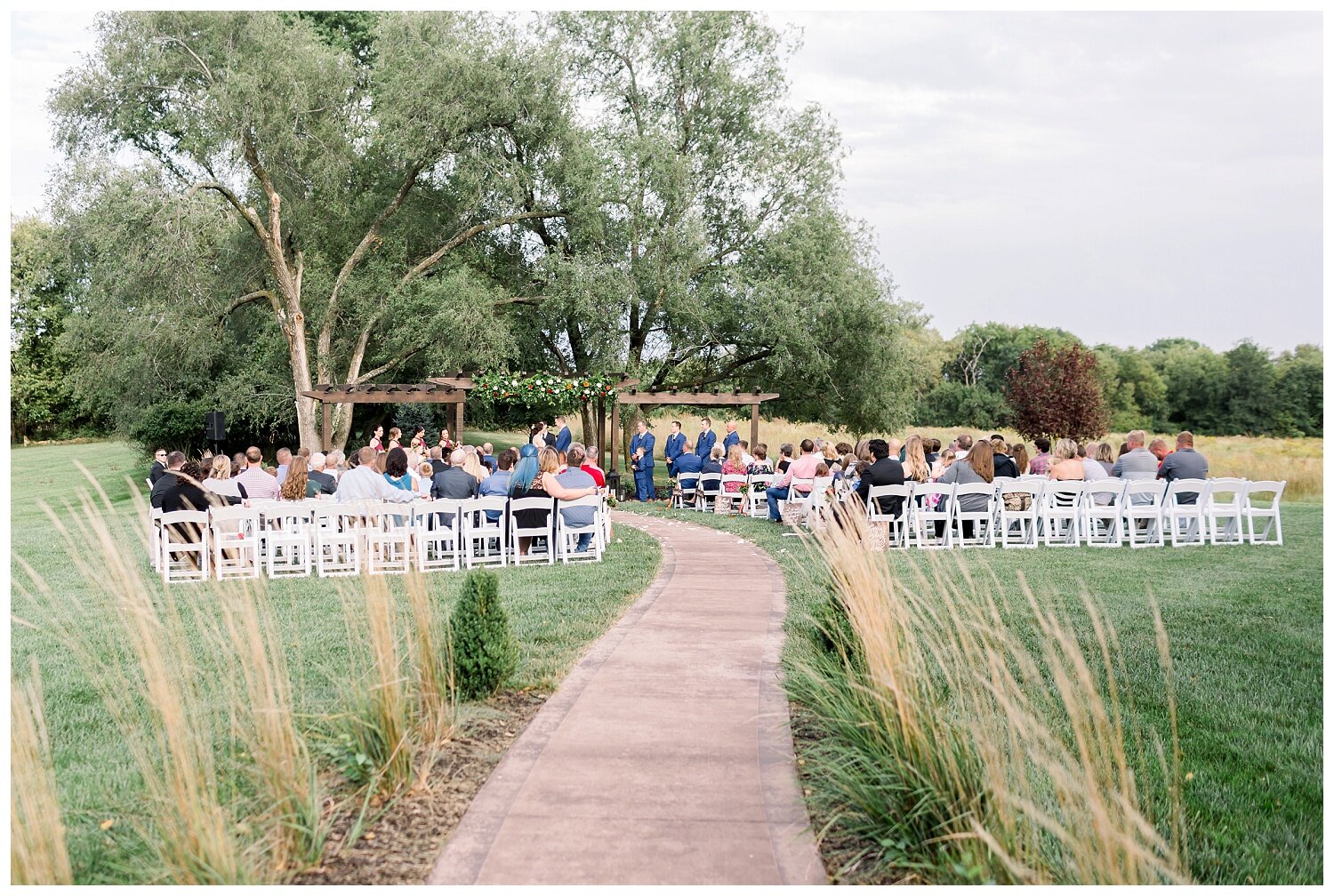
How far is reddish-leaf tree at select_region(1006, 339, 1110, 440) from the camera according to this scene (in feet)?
104

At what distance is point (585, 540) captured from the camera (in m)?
12.3

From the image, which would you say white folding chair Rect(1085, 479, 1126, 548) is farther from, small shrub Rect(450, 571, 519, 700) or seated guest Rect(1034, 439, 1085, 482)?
small shrub Rect(450, 571, 519, 700)

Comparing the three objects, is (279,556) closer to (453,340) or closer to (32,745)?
(32,745)

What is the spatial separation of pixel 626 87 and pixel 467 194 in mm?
4828

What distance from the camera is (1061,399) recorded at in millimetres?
31625

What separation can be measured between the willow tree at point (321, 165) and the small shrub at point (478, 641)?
56.8 feet

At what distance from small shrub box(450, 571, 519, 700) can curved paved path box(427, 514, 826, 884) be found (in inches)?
15.6

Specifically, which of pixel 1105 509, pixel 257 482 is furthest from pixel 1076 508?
pixel 257 482

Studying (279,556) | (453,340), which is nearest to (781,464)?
(279,556)

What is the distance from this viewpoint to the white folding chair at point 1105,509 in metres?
12.4

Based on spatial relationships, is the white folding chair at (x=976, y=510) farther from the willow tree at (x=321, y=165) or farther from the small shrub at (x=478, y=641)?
the willow tree at (x=321, y=165)

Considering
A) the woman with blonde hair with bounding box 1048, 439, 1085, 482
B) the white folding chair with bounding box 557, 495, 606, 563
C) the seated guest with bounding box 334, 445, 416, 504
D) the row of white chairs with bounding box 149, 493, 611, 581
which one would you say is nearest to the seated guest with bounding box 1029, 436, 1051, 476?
the woman with blonde hair with bounding box 1048, 439, 1085, 482

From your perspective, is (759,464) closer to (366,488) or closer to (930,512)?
(930,512)

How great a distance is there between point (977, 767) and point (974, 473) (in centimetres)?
898
